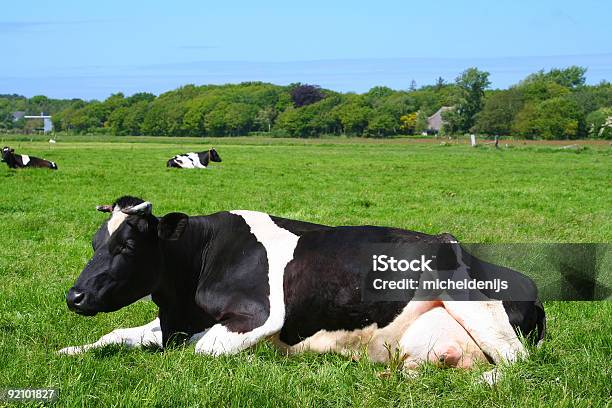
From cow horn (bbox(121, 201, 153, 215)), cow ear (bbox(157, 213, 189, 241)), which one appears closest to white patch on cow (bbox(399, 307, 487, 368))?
cow ear (bbox(157, 213, 189, 241))

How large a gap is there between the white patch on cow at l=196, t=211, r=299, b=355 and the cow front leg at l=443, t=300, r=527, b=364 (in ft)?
4.20

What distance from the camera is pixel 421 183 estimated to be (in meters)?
22.8

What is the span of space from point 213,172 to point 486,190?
36.1ft

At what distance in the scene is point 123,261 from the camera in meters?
5.54

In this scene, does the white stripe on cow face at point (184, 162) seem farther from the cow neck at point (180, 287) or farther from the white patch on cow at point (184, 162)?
the cow neck at point (180, 287)

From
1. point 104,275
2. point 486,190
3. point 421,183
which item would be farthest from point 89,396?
point 421,183

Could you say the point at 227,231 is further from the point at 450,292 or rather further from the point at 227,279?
the point at 450,292

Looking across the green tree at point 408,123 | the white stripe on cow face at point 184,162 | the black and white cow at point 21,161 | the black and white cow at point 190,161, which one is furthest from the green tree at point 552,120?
the black and white cow at point 21,161

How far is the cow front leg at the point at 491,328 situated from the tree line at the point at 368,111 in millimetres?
82544

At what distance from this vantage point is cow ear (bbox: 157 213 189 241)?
5.71 meters

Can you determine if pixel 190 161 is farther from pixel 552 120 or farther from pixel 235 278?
pixel 552 120

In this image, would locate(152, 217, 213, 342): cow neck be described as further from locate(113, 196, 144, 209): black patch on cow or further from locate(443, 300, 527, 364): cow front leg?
locate(443, 300, 527, 364): cow front leg

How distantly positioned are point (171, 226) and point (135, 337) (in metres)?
0.95

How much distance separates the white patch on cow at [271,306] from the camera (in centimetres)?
530
